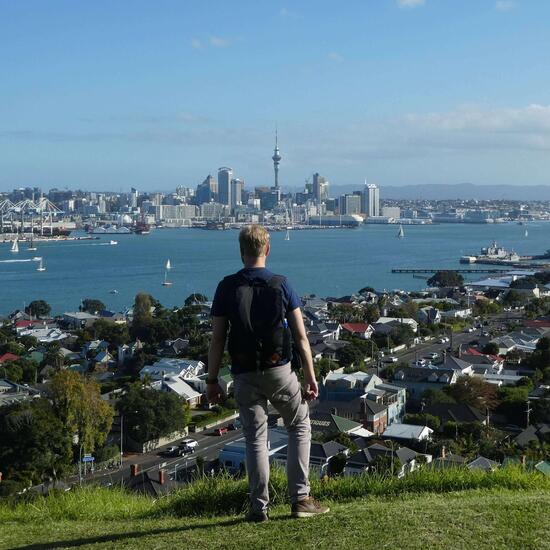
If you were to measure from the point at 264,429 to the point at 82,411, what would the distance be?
4.07 meters

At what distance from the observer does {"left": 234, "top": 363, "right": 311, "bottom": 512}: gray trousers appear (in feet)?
3.15

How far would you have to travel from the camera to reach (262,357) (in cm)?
94

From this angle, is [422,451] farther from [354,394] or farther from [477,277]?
[477,277]

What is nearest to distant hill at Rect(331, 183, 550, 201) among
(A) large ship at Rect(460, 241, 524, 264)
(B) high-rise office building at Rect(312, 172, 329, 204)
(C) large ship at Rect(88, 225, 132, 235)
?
(B) high-rise office building at Rect(312, 172, 329, 204)

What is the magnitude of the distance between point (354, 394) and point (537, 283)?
36.6 feet

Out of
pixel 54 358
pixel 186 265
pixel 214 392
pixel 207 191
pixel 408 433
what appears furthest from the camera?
pixel 207 191

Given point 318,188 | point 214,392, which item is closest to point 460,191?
point 318,188

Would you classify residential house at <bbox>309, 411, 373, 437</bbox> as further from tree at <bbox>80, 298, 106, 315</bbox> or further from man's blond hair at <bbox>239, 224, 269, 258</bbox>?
tree at <bbox>80, 298, 106, 315</bbox>

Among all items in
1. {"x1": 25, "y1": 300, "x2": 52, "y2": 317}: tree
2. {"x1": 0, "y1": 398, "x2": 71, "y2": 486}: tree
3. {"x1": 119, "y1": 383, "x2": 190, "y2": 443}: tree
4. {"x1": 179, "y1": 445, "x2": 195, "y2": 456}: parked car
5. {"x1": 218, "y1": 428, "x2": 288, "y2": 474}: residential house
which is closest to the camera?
{"x1": 218, "y1": 428, "x2": 288, "y2": 474}: residential house

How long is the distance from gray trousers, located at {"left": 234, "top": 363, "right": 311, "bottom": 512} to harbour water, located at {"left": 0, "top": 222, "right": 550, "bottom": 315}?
Answer: 13562 millimetres

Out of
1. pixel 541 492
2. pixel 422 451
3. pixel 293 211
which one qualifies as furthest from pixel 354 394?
pixel 293 211

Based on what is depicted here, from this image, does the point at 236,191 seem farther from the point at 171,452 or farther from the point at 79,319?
the point at 171,452

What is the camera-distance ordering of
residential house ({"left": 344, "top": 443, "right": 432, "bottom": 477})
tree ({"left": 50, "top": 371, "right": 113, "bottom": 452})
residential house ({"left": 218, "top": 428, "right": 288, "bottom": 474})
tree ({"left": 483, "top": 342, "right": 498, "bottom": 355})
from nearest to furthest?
1. residential house ({"left": 344, "top": 443, "right": 432, "bottom": 477})
2. residential house ({"left": 218, "top": 428, "right": 288, "bottom": 474})
3. tree ({"left": 50, "top": 371, "right": 113, "bottom": 452})
4. tree ({"left": 483, "top": 342, "right": 498, "bottom": 355})

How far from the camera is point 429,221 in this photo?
55.7 metres
